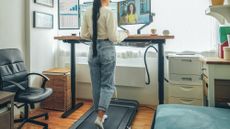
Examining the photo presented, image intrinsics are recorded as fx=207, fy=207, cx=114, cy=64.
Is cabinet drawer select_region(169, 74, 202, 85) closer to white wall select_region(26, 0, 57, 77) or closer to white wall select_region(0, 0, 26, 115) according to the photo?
white wall select_region(26, 0, 57, 77)

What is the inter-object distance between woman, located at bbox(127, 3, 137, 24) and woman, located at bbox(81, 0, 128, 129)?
63 cm

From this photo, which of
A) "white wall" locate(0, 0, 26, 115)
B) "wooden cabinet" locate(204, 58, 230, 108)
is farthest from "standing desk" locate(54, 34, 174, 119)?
"wooden cabinet" locate(204, 58, 230, 108)

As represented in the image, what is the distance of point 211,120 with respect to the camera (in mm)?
1400

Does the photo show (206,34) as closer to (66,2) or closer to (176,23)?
(176,23)

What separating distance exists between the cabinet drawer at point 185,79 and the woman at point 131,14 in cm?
91

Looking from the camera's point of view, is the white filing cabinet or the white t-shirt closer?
the white t-shirt

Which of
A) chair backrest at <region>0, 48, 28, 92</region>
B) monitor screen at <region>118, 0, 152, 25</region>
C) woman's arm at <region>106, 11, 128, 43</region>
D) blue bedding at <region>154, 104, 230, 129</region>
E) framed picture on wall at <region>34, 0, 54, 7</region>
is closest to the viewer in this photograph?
blue bedding at <region>154, 104, 230, 129</region>

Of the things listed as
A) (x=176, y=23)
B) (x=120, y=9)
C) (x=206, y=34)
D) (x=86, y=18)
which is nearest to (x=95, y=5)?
(x=86, y=18)

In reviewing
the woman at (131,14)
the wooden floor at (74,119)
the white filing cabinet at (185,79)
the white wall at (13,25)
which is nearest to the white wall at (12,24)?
the white wall at (13,25)

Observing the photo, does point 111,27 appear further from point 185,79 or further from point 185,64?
→ point 185,79

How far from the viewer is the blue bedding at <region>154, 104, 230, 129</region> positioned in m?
1.32

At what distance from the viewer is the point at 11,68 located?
244cm

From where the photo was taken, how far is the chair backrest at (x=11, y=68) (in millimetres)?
2309

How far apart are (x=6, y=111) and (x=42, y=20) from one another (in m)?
1.69
